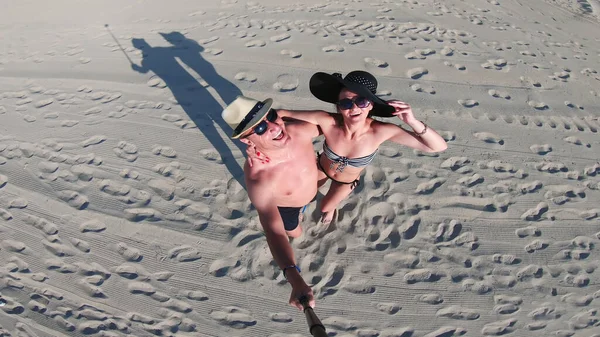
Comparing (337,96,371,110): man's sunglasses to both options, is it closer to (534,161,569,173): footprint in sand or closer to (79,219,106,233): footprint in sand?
(79,219,106,233): footprint in sand

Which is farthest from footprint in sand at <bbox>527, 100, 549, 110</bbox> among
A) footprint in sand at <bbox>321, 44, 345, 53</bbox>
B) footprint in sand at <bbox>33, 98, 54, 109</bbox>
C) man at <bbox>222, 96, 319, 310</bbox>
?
footprint in sand at <bbox>33, 98, 54, 109</bbox>

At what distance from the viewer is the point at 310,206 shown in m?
3.35

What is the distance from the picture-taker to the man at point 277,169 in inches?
74.5

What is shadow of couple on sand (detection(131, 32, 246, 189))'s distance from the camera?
158 inches

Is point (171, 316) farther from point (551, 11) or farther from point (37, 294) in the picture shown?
point (551, 11)

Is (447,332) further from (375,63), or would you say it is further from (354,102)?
(375,63)

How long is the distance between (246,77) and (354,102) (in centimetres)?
308

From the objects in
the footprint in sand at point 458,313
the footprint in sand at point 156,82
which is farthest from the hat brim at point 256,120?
the footprint in sand at point 156,82

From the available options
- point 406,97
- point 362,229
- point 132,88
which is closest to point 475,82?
point 406,97

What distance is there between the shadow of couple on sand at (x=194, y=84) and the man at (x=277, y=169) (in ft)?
4.41

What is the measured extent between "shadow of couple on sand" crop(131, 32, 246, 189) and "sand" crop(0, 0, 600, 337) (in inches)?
1.1

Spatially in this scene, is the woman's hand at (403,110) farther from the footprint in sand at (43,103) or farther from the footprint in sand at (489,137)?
the footprint in sand at (43,103)

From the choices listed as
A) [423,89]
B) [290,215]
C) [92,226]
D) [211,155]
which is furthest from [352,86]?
[423,89]

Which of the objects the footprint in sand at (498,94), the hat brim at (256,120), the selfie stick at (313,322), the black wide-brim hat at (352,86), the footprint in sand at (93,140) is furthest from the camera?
the footprint in sand at (498,94)
